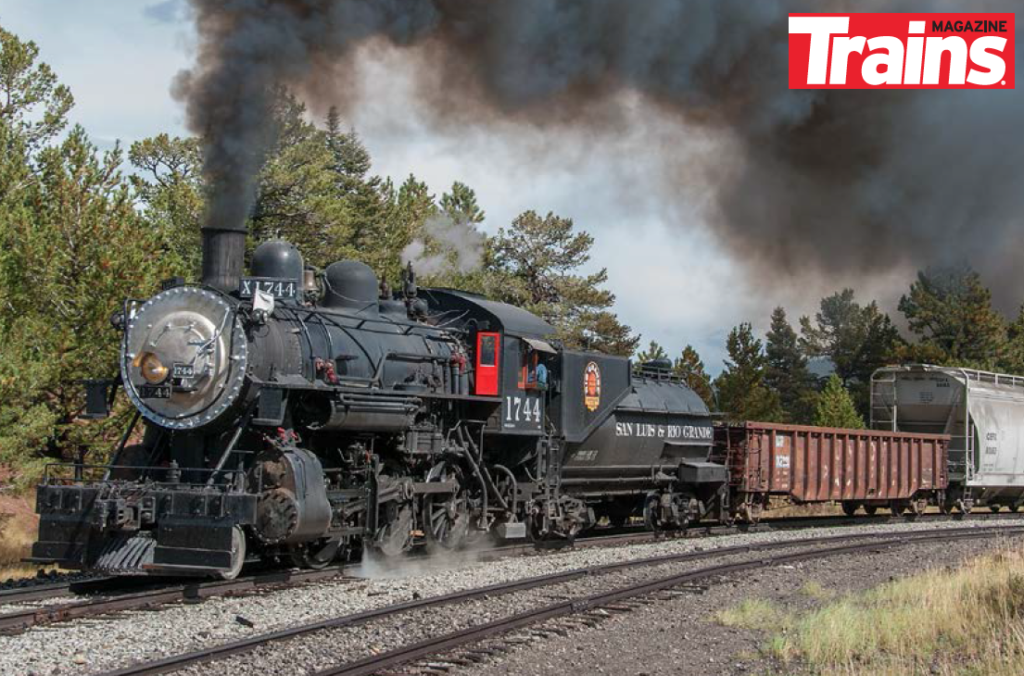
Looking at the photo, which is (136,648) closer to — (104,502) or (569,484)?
(104,502)

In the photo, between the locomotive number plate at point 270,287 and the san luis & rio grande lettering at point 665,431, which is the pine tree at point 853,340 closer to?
the san luis & rio grande lettering at point 665,431

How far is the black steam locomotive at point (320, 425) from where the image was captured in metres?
11.4

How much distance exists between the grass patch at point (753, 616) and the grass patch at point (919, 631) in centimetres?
23

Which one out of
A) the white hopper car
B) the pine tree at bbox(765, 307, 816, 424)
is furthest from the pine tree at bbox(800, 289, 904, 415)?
the white hopper car

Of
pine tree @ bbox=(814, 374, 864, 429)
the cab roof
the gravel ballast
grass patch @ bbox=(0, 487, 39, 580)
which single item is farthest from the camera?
pine tree @ bbox=(814, 374, 864, 429)

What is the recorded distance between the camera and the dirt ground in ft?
27.5

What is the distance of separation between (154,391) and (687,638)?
21.3 ft

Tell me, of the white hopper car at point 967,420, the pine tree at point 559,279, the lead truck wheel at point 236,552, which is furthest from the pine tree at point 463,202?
the lead truck wheel at point 236,552

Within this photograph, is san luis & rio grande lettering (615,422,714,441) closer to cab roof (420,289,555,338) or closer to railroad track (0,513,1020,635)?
cab roof (420,289,555,338)

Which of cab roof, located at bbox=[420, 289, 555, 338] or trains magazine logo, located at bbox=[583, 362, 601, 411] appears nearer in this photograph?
cab roof, located at bbox=[420, 289, 555, 338]

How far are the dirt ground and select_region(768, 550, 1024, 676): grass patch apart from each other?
0.37 m

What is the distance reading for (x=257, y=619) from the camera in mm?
9867

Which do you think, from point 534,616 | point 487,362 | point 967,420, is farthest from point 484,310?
point 967,420

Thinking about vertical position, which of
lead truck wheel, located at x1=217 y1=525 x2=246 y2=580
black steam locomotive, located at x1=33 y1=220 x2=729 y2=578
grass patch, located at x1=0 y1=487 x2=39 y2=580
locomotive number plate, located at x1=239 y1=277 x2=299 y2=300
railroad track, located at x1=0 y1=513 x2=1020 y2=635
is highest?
locomotive number plate, located at x1=239 y1=277 x2=299 y2=300
